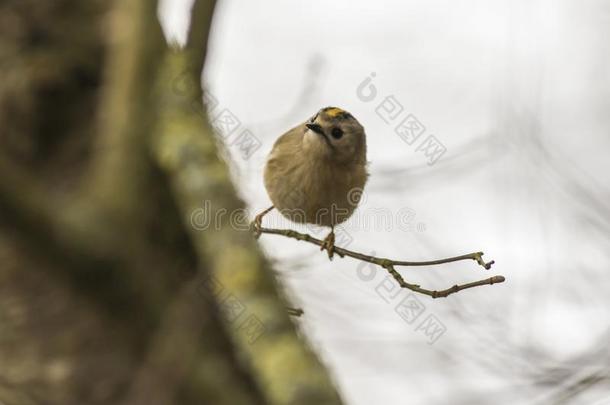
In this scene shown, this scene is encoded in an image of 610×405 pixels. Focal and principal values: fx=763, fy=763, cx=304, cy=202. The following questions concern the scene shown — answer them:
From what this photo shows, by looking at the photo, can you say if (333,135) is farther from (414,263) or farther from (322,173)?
(414,263)

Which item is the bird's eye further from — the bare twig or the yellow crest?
the bare twig

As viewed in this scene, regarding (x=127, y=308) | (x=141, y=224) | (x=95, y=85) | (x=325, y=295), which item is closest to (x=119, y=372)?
(x=127, y=308)

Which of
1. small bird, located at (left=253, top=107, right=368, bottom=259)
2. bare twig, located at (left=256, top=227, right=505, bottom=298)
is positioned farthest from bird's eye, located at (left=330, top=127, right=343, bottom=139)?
bare twig, located at (left=256, top=227, right=505, bottom=298)

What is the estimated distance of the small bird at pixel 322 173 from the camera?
5.39 meters

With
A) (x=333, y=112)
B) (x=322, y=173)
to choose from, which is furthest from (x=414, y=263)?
(x=333, y=112)

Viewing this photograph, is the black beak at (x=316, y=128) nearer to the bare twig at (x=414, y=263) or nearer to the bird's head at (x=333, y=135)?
the bird's head at (x=333, y=135)

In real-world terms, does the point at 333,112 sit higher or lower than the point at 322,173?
higher

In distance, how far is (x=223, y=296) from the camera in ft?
4.63

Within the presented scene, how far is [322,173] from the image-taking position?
538cm

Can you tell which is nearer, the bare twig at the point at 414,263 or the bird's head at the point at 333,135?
the bare twig at the point at 414,263

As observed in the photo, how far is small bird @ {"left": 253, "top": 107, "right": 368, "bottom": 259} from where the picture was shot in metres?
5.39

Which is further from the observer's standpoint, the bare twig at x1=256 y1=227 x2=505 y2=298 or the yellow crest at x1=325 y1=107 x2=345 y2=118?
the yellow crest at x1=325 y1=107 x2=345 y2=118

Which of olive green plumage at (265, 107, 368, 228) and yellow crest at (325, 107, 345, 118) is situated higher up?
yellow crest at (325, 107, 345, 118)

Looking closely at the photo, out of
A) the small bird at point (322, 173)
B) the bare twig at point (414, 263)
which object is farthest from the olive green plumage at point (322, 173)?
the bare twig at point (414, 263)
